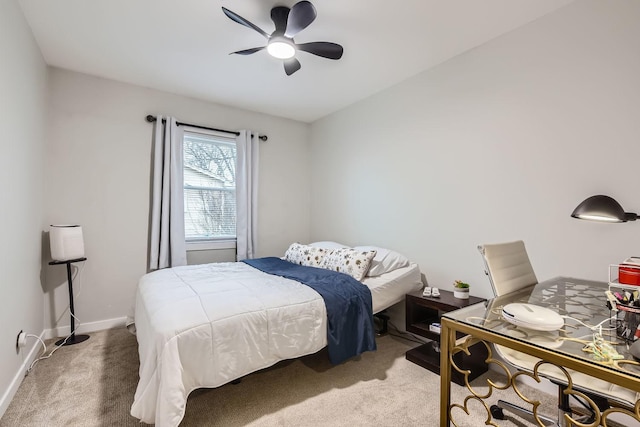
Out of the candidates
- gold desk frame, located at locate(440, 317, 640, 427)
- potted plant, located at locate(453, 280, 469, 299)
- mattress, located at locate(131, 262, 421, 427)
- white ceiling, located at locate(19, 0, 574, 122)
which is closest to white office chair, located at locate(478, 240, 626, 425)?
gold desk frame, located at locate(440, 317, 640, 427)

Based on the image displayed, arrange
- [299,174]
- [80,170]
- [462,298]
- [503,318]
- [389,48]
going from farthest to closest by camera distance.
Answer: [299,174]
[80,170]
[389,48]
[462,298]
[503,318]

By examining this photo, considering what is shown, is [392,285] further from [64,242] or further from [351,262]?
[64,242]

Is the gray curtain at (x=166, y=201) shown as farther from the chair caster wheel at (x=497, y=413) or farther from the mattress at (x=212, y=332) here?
the chair caster wheel at (x=497, y=413)

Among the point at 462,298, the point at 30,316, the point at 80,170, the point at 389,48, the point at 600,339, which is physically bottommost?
the point at 30,316

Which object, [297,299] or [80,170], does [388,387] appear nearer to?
[297,299]

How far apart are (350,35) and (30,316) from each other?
3397mm

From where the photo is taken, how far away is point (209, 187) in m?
3.77

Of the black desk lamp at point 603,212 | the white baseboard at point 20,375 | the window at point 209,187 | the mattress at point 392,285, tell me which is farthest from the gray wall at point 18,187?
the black desk lamp at point 603,212

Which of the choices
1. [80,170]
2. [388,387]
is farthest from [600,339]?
[80,170]

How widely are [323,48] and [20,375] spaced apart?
317 cm

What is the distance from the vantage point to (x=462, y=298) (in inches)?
91.1

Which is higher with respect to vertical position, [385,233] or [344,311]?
[385,233]

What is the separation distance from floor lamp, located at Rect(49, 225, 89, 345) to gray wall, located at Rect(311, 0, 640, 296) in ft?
9.50

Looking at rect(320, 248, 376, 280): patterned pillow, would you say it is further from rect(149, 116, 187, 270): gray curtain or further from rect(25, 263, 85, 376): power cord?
rect(25, 263, 85, 376): power cord
